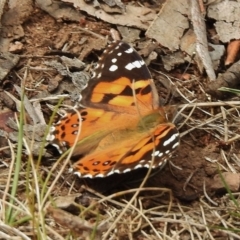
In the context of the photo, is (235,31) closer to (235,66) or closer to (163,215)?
(235,66)

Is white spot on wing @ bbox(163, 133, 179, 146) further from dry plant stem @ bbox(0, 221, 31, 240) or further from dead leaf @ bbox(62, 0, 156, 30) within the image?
dead leaf @ bbox(62, 0, 156, 30)

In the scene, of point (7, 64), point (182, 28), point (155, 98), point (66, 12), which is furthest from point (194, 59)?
point (7, 64)

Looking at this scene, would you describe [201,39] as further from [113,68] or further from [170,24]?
[113,68]

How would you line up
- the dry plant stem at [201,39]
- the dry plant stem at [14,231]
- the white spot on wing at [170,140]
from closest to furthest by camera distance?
1. the dry plant stem at [14,231]
2. the white spot on wing at [170,140]
3. the dry plant stem at [201,39]

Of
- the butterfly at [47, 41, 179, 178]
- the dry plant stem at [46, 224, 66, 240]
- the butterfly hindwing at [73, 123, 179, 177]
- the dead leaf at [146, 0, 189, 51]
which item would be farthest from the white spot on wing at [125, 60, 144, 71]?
the dry plant stem at [46, 224, 66, 240]

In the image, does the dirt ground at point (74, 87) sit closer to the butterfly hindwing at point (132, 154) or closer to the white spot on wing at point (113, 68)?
the butterfly hindwing at point (132, 154)

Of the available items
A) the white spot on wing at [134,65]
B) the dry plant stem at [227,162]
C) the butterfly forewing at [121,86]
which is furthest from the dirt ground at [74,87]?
the white spot on wing at [134,65]
